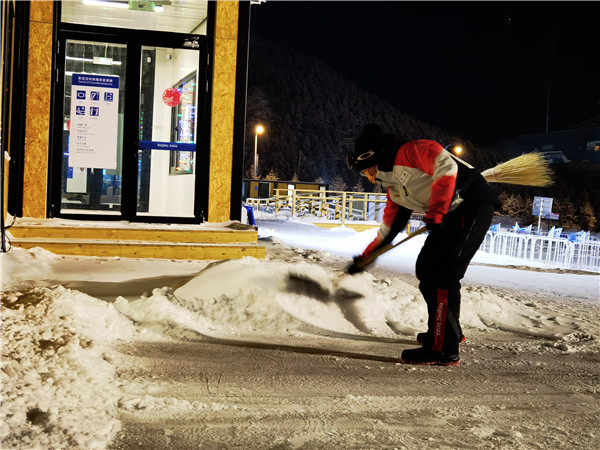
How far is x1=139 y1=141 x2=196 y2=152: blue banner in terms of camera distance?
30.0ft

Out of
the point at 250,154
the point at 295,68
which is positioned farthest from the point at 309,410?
the point at 295,68

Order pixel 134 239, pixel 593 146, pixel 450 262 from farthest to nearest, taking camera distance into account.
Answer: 1. pixel 593 146
2. pixel 134 239
3. pixel 450 262

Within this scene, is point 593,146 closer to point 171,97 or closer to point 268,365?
point 171,97

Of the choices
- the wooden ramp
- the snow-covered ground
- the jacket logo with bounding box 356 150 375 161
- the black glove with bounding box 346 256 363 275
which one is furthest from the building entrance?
the jacket logo with bounding box 356 150 375 161

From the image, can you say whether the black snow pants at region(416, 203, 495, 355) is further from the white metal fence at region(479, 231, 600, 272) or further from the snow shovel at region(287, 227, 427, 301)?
Result: the white metal fence at region(479, 231, 600, 272)

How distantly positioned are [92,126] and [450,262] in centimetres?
644

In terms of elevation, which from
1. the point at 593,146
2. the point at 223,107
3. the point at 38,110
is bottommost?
the point at 38,110

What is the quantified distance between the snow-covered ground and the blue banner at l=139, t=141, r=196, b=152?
2.48 meters

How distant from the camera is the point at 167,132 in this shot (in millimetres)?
9250

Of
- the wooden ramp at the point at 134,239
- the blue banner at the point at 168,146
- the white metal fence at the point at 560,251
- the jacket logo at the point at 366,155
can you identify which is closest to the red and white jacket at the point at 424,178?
the jacket logo at the point at 366,155

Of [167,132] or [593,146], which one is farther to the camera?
[593,146]

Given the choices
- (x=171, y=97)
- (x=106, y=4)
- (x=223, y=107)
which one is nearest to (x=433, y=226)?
(x=223, y=107)

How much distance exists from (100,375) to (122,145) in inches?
242

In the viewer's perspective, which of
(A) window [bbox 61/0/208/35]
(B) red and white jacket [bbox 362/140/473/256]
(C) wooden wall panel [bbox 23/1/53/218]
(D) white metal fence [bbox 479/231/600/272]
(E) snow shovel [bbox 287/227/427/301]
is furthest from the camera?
(D) white metal fence [bbox 479/231/600/272]
